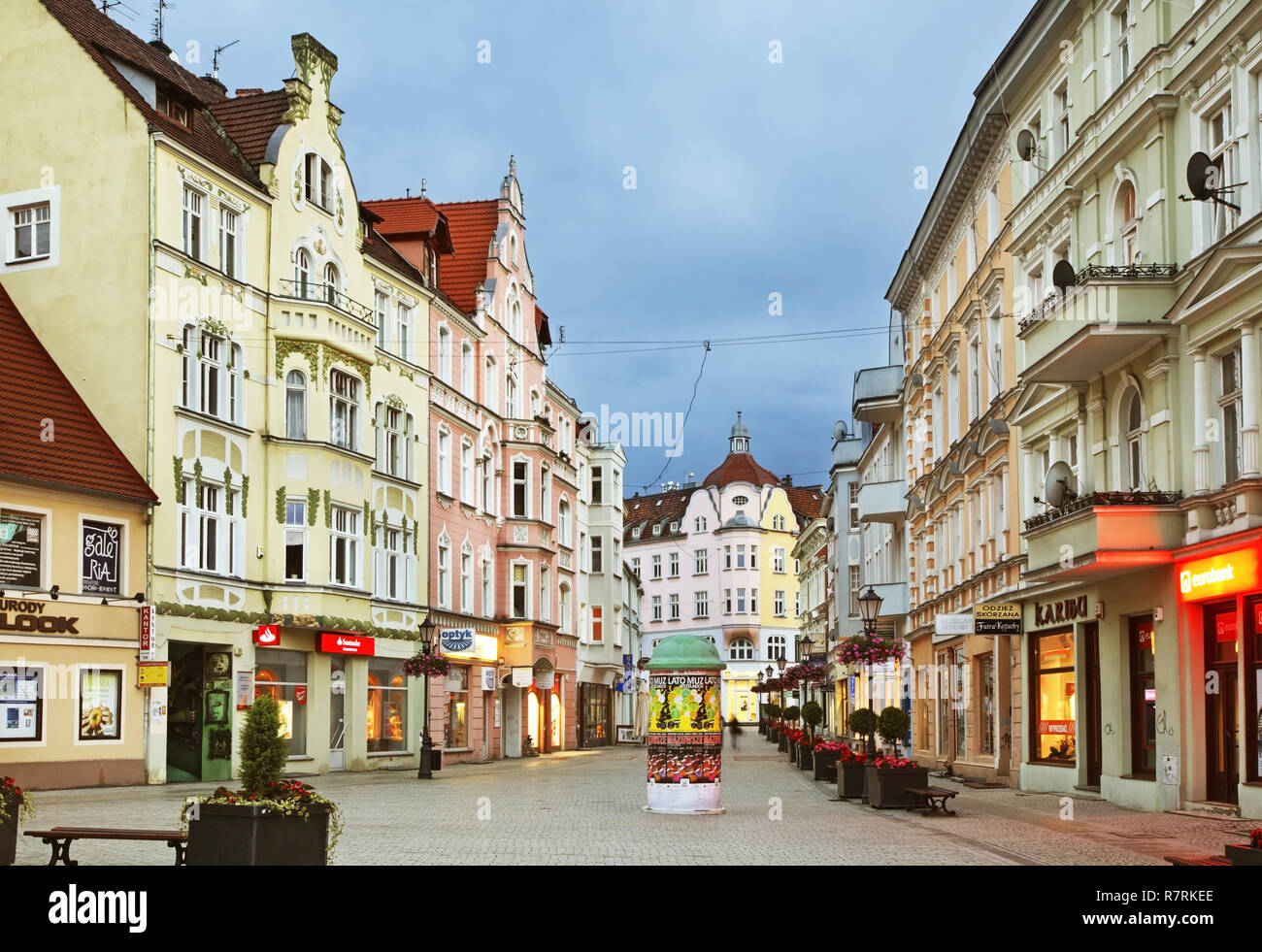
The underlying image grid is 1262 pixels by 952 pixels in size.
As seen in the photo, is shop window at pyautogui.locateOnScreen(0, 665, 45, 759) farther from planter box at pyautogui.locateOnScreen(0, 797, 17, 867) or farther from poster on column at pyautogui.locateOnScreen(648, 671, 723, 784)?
planter box at pyautogui.locateOnScreen(0, 797, 17, 867)

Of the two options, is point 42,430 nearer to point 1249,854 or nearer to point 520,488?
point 1249,854

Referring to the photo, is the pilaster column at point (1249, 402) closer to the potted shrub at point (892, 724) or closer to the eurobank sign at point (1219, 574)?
the eurobank sign at point (1219, 574)

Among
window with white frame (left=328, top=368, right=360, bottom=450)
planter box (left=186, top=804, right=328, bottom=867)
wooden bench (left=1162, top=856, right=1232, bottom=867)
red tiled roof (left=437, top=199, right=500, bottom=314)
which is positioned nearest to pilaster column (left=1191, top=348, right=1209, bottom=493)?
wooden bench (left=1162, top=856, right=1232, bottom=867)

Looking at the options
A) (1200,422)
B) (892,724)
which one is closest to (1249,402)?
(1200,422)

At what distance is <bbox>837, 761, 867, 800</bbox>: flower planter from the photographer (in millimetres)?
25859

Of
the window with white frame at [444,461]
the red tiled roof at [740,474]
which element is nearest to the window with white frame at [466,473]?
the window with white frame at [444,461]

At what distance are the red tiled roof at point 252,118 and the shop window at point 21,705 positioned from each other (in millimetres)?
13805

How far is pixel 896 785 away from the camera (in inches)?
925

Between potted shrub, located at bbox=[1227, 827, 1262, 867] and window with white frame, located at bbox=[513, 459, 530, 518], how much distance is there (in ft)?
144

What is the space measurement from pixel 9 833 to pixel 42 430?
1730 cm

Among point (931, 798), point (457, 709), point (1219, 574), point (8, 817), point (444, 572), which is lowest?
point (457, 709)

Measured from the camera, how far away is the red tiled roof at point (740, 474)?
11156cm

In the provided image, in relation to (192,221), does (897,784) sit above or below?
below
